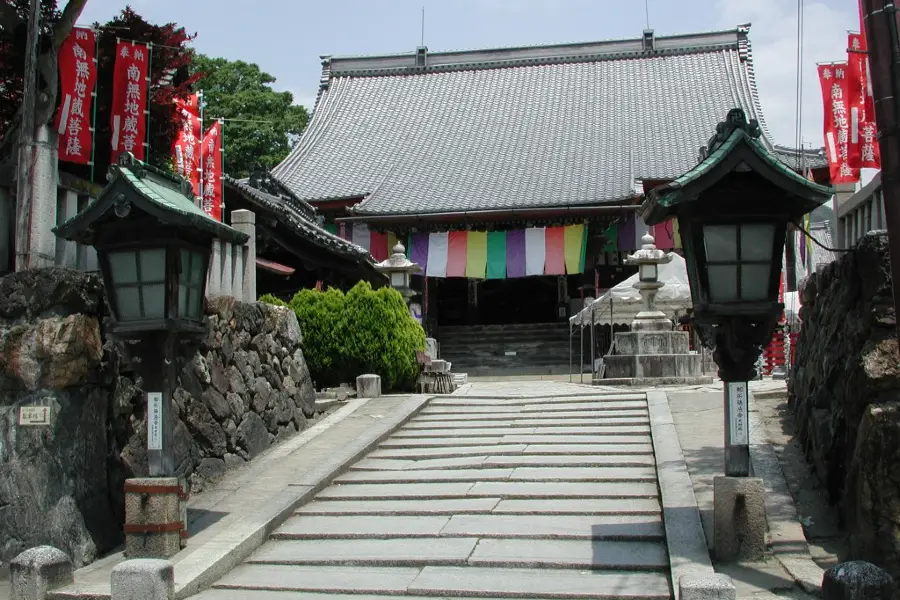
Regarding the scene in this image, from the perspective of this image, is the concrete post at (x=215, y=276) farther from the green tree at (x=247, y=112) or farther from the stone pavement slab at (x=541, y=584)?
the green tree at (x=247, y=112)

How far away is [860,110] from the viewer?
14039 millimetres

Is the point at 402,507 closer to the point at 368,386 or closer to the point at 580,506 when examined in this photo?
the point at 580,506

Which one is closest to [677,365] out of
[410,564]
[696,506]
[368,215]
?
[696,506]

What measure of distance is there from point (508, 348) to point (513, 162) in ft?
21.8

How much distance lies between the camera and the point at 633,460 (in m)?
9.87

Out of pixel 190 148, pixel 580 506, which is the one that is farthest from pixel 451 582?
pixel 190 148

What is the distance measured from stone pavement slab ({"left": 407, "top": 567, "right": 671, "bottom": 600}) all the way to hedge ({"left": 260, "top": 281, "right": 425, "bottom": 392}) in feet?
25.4

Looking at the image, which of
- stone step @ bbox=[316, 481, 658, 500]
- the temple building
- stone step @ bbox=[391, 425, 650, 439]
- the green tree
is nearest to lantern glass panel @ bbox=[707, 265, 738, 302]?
stone step @ bbox=[316, 481, 658, 500]

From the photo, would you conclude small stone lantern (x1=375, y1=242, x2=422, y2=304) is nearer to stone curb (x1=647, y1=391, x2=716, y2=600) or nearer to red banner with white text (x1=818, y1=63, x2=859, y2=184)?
red banner with white text (x1=818, y1=63, x2=859, y2=184)

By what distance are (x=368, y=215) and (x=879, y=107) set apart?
2118cm

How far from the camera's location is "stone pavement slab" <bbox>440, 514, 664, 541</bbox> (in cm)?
779

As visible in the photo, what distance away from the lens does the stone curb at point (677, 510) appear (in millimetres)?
6715

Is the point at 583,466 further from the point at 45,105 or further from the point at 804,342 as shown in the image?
the point at 45,105

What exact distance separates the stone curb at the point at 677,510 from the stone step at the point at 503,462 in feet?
1.07
